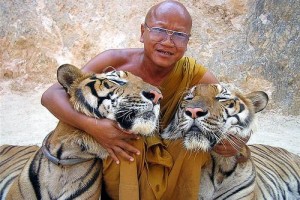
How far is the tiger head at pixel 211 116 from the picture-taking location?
1.88 meters

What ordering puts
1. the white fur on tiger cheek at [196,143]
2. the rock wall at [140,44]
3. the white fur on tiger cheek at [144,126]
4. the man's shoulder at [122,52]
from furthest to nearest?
1. the rock wall at [140,44]
2. the man's shoulder at [122,52]
3. the white fur on tiger cheek at [196,143]
4. the white fur on tiger cheek at [144,126]

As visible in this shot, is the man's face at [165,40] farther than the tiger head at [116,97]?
Yes

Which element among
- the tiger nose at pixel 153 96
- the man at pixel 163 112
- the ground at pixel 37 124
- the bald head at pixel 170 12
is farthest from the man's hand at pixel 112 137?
the ground at pixel 37 124

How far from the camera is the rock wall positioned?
17.8 ft

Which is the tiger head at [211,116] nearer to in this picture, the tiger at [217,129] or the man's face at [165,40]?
the tiger at [217,129]

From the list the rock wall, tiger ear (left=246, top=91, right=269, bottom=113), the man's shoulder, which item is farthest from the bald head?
the rock wall

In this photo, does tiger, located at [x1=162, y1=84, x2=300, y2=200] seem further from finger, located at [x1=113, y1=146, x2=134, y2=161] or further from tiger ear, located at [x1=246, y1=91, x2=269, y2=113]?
finger, located at [x1=113, y1=146, x2=134, y2=161]

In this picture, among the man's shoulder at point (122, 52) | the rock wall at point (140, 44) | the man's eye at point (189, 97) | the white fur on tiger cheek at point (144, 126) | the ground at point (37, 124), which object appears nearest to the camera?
the white fur on tiger cheek at point (144, 126)

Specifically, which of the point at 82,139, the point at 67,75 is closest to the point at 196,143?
the point at 82,139

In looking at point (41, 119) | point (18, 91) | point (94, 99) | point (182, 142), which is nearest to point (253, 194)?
point (182, 142)

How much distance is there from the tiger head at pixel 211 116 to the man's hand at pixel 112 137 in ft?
0.73

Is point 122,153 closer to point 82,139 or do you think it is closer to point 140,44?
point 82,139

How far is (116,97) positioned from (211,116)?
15.3 inches

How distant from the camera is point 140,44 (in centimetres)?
559
